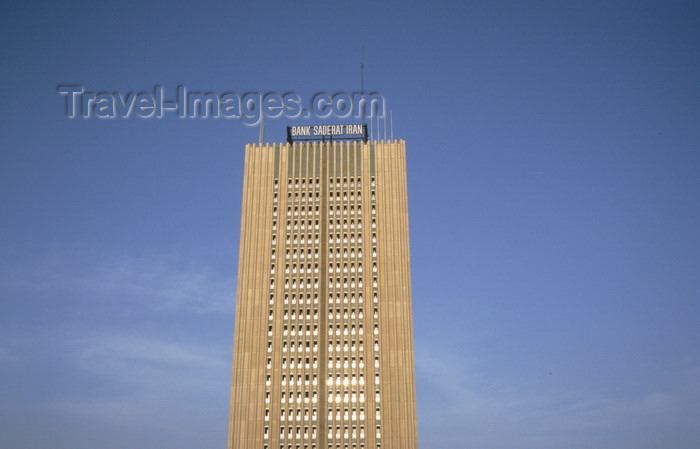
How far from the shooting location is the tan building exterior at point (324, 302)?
4705 inches

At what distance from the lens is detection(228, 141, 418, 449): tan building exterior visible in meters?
120

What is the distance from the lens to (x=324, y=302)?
128 metres

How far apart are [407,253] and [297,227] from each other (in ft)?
70.7

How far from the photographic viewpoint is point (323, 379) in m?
123

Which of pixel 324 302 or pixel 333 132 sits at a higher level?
pixel 333 132

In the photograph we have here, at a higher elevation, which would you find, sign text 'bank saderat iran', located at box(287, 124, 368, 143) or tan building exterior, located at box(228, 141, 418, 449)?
sign text 'bank saderat iran', located at box(287, 124, 368, 143)

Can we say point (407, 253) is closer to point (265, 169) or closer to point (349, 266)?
point (349, 266)

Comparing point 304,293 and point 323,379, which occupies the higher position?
point 304,293

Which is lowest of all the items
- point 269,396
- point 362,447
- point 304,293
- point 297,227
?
point 362,447

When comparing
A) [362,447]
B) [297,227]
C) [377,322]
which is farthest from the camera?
[297,227]

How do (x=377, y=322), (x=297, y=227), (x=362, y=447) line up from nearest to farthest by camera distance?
1. (x=362, y=447)
2. (x=377, y=322)
3. (x=297, y=227)

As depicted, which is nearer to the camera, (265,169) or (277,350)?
(277,350)

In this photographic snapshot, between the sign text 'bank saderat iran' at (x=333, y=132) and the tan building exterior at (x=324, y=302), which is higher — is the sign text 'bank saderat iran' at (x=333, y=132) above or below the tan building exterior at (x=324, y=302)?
above

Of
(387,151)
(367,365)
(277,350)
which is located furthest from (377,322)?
Result: (387,151)
